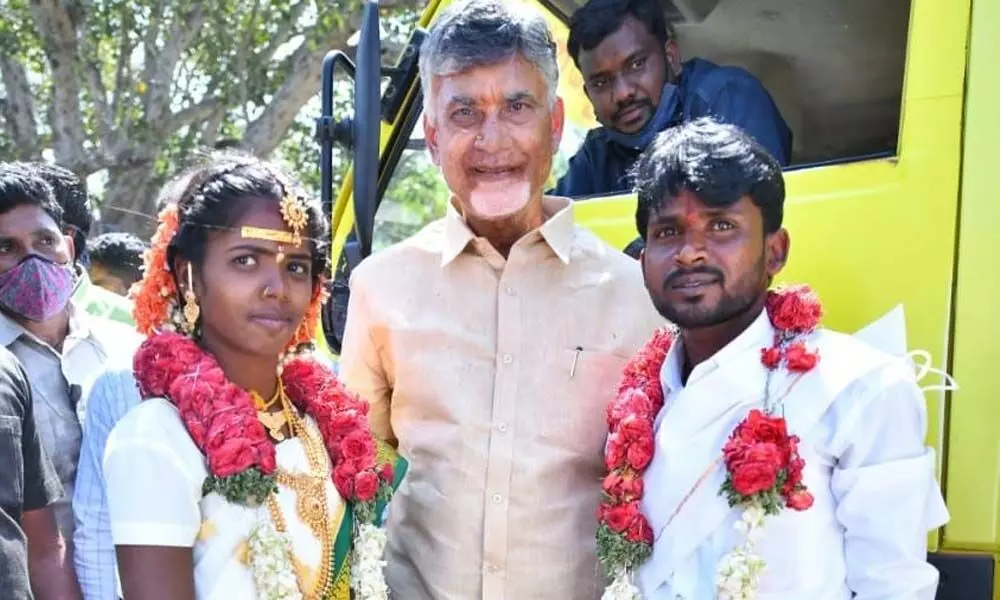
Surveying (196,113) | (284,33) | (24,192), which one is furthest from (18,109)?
(24,192)

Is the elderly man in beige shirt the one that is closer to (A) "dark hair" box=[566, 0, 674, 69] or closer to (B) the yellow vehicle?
(B) the yellow vehicle

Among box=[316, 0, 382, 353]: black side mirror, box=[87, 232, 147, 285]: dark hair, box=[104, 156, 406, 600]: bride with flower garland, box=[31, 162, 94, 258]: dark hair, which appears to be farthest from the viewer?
box=[87, 232, 147, 285]: dark hair

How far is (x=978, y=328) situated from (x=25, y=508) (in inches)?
70.7

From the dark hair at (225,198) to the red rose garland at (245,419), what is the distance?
191 mm

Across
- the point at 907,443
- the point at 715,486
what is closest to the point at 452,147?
the point at 715,486

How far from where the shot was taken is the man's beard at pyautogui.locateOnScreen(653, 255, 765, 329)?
2.29 m

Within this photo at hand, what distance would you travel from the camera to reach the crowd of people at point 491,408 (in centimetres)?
211

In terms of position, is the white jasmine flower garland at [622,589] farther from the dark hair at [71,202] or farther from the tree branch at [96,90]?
the tree branch at [96,90]

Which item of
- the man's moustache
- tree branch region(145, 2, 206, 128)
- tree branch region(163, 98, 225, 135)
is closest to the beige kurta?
the man's moustache

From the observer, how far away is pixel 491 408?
2559 mm

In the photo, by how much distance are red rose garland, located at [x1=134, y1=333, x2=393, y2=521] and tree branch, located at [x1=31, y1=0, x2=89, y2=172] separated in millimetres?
10072

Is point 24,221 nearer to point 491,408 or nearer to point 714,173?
point 491,408

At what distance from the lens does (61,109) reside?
11969 mm

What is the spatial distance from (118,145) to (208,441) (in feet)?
34.6
